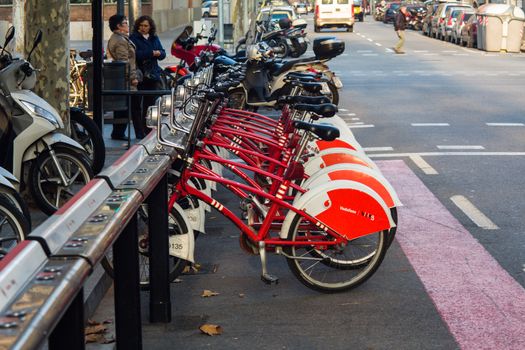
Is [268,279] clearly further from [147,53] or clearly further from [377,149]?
[147,53]

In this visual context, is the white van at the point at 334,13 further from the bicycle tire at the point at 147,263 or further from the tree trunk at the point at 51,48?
the bicycle tire at the point at 147,263

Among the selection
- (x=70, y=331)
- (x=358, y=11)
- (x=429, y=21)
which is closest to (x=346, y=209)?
(x=70, y=331)

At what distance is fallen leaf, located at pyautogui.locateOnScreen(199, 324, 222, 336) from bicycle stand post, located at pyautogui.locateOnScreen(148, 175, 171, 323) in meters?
0.24

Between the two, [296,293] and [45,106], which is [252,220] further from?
[45,106]

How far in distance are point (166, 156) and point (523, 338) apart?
2.09 metres

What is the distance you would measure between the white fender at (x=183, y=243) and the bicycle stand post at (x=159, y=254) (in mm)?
478

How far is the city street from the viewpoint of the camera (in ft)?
19.9

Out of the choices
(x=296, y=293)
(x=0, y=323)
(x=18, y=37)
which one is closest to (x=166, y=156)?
(x=296, y=293)

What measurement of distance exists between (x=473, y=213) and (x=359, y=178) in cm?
285

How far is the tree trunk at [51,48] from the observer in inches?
395

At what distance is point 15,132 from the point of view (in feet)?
29.2

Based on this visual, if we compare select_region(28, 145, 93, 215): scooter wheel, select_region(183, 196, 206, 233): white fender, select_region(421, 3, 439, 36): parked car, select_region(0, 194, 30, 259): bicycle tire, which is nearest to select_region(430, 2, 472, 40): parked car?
select_region(421, 3, 439, 36): parked car

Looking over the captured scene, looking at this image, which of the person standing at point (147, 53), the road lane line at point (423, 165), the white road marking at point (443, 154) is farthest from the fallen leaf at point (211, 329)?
the person standing at point (147, 53)

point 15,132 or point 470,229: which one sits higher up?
point 15,132
